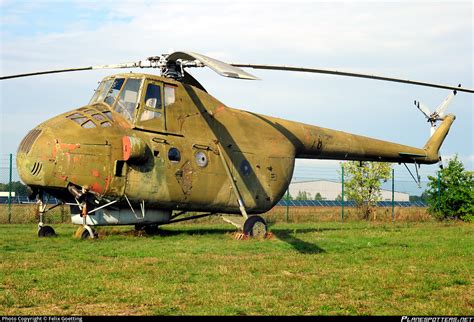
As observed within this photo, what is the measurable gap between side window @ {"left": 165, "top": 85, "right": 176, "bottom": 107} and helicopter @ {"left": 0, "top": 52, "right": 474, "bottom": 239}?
0.09 feet

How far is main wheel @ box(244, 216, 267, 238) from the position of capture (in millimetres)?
15789

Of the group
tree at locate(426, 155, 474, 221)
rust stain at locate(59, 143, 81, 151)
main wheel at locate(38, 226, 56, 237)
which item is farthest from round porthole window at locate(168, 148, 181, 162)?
tree at locate(426, 155, 474, 221)

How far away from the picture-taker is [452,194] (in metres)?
28.3

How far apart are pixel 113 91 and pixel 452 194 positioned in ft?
62.9

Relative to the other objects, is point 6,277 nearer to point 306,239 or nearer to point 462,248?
point 306,239

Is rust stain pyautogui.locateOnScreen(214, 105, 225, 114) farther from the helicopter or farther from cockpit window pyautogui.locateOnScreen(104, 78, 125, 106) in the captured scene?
cockpit window pyautogui.locateOnScreen(104, 78, 125, 106)

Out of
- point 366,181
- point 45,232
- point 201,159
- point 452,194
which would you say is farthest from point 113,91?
point 366,181

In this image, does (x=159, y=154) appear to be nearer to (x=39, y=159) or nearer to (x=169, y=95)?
(x=169, y=95)

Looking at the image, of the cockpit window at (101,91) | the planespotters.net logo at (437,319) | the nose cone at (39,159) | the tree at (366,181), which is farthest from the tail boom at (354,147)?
the tree at (366,181)

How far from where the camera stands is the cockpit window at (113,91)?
15266mm

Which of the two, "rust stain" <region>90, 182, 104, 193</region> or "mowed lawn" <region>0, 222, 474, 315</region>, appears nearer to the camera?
"mowed lawn" <region>0, 222, 474, 315</region>

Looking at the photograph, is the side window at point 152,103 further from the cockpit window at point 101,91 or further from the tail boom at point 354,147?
the tail boom at point 354,147

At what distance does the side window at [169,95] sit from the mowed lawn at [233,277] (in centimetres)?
368

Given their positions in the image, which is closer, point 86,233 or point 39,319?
point 39,319
